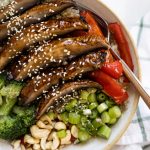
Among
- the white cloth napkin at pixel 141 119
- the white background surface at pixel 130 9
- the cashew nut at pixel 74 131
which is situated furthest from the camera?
the white background surface at pixel 130 9

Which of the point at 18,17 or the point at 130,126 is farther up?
the point at 18,17

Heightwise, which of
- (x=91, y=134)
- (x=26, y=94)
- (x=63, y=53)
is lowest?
(x=91, y=134)

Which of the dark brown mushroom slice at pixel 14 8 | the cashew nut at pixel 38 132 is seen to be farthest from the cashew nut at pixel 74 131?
the dark brown mushroom slice at pixel 14 8

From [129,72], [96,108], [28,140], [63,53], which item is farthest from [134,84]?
[28,140]

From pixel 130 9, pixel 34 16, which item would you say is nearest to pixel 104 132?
pixel 34 16

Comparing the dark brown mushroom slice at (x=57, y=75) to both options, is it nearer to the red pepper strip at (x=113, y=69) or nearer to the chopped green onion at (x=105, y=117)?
the red pepper strip at (x=113, y=69)

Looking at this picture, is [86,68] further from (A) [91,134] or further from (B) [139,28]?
(B) [139,28]
